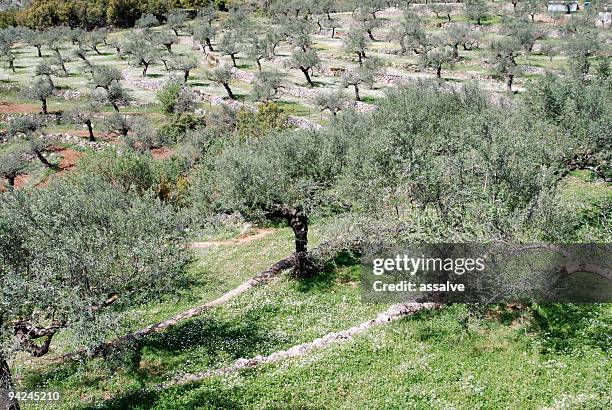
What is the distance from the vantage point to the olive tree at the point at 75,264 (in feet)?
66.3

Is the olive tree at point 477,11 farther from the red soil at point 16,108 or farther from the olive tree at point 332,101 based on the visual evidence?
the red soil at point 16,108

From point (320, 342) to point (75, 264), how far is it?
12.2 meters

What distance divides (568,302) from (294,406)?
48.8 ft

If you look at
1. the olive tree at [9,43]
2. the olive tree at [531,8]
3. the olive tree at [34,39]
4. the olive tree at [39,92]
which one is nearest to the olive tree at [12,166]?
the olive tree at [39,92]

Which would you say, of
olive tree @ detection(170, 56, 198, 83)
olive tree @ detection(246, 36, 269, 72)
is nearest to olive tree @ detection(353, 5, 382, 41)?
olive tree @ detection(246, 36, 269, 72)

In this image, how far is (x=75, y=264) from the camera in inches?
851

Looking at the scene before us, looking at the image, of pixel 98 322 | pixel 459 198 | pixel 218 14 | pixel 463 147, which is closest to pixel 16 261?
pixel 98 322

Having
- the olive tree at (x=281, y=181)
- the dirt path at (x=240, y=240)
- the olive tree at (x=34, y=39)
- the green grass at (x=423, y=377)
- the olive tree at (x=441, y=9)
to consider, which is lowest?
the dirt path at (x=240, y=240)

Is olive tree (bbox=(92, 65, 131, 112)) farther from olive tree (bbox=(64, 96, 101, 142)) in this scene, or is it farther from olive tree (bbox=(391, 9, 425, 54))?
olive tree (bbox=(391, 9, 425, 54))

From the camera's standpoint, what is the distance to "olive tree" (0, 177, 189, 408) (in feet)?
66.3

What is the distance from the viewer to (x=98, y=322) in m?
20.5

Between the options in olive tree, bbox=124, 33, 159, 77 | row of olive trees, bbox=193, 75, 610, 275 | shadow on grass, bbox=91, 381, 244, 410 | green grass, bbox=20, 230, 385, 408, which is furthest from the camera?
olive tree, bbox=124, 33, 159, 77

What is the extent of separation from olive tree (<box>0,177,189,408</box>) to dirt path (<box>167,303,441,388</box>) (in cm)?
441

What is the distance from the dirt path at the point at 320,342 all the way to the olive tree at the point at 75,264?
4412 mm
